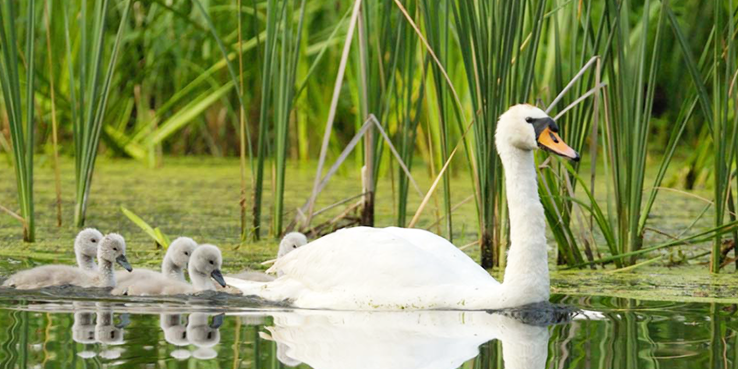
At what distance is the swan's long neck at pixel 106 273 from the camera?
19.6ft

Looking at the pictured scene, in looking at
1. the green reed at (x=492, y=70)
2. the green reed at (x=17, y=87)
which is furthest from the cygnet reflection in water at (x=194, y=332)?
the green reed at (x=17, y=87)

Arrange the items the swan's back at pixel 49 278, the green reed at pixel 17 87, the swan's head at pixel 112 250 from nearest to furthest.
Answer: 1. the swan's back at pixel 49 278
2. the swan's head at pixel 112 250
3. the green reed at pixel 17 87

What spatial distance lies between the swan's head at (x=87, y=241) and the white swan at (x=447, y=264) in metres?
1.34

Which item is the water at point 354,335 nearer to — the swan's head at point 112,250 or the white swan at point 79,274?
the white swan at point 79,274

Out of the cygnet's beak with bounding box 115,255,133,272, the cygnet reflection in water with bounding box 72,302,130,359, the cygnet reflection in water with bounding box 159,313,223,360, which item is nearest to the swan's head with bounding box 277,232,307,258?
the cygnet's beak with bounding box 115,255,133,272

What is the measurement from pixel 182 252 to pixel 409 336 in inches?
78.2

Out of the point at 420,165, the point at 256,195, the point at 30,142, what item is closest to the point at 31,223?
the point at 30,142

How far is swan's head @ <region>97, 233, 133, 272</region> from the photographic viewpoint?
19.5 ft

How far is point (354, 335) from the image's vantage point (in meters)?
4.45

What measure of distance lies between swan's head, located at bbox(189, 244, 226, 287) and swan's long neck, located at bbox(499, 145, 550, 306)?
1.42 m

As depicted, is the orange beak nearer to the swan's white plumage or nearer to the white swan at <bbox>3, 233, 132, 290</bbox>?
the swan's white plumage

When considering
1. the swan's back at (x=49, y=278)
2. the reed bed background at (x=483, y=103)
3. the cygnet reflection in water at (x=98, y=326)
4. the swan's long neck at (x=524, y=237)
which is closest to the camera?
the cygnet reflection in water at (x=98, y=326)

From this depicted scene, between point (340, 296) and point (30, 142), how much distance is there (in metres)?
2.25

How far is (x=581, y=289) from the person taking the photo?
18.5 ft
